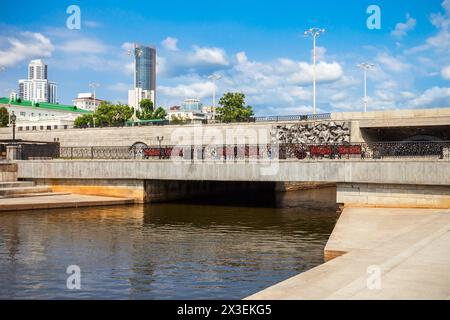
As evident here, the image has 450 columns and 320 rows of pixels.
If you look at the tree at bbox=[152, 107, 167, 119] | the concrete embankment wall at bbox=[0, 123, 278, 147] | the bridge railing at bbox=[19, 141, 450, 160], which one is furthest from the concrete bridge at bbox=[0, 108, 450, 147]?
the tree at bbox=[152, 107, 167, 119]

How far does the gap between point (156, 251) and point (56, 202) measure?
1504cm

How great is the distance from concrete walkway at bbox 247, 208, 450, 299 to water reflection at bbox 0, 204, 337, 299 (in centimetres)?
159

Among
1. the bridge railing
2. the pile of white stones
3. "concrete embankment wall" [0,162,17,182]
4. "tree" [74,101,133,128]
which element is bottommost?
"concrete embankment wall" [0,162,17,182]

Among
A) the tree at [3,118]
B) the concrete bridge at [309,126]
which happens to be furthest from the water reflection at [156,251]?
the tree at [3,118]

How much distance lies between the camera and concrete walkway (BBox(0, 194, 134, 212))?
28547 mm

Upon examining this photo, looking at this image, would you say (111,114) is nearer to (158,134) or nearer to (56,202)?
(158,134)

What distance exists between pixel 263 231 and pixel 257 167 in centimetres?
758

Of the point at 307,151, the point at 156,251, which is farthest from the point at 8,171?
the point at 156,251

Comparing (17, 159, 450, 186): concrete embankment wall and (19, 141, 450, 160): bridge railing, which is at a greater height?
(19, 141, 450, 160): bridge railing

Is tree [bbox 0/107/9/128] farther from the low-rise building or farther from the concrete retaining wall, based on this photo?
the concrete retaining wall

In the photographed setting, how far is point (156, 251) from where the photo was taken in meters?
17.6

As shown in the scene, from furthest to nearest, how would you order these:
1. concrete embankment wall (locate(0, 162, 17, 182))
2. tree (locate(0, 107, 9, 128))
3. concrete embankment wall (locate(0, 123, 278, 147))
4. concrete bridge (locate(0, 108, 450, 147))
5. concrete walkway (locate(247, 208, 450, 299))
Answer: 1. tree (locate(0, 107, 9, 128))
2. concrete embankment wall (locate(0, 123, 278, 147))
3. concrete bridge (locate(0, 108, 450, 147))
4. concrete embankment wall (locate(0, 162, 17, 182))
5. concrete walkway (locate(247, 208, 450, 299))
